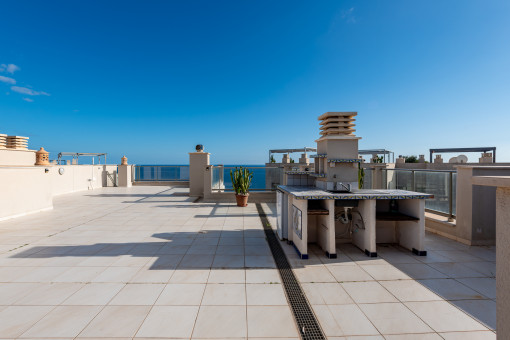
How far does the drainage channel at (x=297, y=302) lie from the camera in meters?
2.04

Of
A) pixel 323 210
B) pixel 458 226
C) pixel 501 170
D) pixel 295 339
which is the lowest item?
pixel 295 339

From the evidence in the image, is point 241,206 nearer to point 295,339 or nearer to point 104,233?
point 104,233

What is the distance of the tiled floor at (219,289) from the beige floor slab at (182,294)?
0.01 meters

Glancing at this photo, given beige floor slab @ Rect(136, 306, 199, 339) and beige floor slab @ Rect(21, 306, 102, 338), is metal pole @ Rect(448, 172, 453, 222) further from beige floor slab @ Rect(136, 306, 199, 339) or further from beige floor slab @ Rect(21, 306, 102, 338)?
beige floor slab @ Rect(21, 306, 102, 338)

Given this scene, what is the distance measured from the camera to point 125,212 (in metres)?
7.20

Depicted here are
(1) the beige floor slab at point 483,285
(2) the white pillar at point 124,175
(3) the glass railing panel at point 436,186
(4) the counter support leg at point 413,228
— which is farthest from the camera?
(2) the white pillar at point 124,175

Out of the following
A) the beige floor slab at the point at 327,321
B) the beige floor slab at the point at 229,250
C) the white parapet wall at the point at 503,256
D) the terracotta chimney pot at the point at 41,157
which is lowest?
the beige floor slab at the point at 327,321

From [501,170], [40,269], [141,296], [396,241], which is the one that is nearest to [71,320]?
[141,296]

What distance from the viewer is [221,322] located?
7.17ft

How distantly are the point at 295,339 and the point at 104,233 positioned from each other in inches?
183

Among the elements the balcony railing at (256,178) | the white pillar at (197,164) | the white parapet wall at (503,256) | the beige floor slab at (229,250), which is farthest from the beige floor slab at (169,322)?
the white pillar at (197,164)

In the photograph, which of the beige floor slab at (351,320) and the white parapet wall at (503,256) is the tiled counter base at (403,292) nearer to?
the beige floor slab at (351,320)

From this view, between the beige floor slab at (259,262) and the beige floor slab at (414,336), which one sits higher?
the beige floor slab at (259,262)

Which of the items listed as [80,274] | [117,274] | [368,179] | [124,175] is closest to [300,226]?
[117,274]
